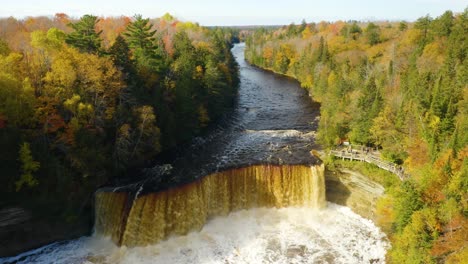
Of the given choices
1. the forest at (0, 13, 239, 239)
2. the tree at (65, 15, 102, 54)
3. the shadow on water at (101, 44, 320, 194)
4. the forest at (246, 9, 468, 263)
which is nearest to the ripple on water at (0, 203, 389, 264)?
the forest at (246, 9, 468, 263)

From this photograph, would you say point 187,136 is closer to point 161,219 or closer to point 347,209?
point 161,219

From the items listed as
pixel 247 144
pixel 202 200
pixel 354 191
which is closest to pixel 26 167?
pixel 202 200

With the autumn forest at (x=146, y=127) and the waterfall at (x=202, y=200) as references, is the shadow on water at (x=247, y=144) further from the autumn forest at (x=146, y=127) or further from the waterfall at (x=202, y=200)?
the autumn forest at (x=146, y=127)

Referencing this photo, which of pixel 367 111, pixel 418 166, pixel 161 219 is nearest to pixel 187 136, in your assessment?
pixel 161 219

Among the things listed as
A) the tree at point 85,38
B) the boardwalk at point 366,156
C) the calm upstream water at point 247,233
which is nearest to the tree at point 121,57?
the tree at point 85,38

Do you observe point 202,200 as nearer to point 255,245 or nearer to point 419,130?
point 255,245
